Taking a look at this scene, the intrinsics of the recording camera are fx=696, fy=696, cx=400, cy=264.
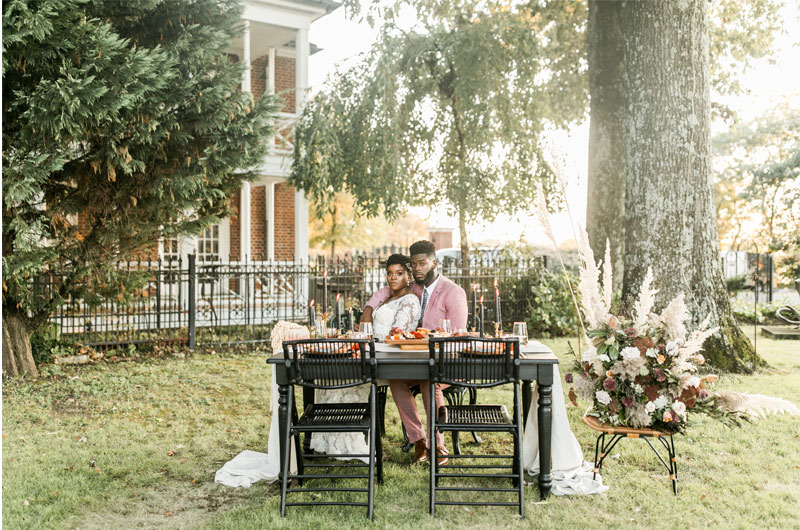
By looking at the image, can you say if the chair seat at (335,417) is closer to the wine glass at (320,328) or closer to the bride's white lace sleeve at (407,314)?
the wine glass at (320,328)

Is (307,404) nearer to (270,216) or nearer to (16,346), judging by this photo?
(16,346)

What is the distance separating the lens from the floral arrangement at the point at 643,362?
4.45 meters

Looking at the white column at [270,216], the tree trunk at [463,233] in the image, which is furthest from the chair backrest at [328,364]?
the white column at [270,216]

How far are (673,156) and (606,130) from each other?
260cm

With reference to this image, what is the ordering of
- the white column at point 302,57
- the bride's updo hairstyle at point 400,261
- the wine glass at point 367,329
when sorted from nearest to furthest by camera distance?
the wine glass at point 367,329, the bride's updo hairstyle at point 400,261, the white column at point 302,57

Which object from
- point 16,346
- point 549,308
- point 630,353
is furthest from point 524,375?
point 549,308

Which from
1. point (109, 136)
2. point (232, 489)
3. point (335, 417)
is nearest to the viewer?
point (335, 417)

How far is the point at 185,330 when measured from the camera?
40.6 feet

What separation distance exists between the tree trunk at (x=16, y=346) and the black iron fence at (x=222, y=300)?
0.78 metres

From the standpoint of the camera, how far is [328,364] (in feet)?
15.1

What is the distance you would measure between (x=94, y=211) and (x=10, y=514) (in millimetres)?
5107

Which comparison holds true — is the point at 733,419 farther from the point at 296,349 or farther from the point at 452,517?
the point at 296,349

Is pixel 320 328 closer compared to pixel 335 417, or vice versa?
pixel 335 417

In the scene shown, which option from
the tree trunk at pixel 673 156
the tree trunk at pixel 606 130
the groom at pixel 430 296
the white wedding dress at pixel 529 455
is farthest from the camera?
the tree trunk at pixel 606 130
